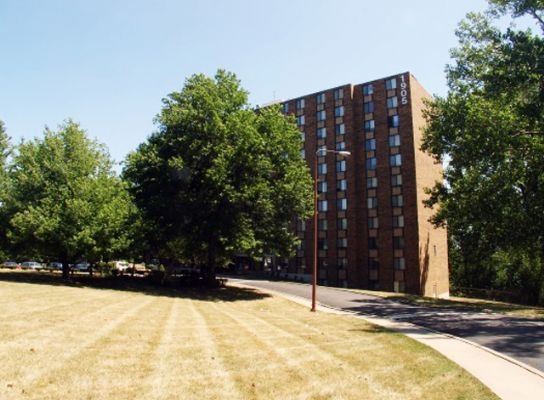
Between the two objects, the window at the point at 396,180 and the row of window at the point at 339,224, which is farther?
the row of window at the point at 339,224

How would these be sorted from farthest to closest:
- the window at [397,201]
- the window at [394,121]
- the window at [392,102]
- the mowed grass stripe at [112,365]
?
the window at [392,102] < the window at [394,121] < the window at [397,201] < the mowed grass stripe at [112,365]

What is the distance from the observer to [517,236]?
33.3 metres

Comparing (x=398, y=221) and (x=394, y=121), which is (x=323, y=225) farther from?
(x=394, y=121)

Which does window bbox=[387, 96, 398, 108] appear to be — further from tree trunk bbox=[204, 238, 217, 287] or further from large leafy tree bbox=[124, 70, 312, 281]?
tree trunk bbox=[204, 238, 217, 287]

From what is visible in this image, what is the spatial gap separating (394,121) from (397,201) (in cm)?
1015

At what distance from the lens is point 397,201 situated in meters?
54.8

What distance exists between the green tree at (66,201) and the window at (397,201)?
103 ft

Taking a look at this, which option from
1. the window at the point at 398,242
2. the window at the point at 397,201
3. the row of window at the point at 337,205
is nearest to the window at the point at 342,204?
the row of window at the point at 337,205

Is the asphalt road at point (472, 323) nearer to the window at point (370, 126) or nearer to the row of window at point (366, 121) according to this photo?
the row of window at point (366, 121)

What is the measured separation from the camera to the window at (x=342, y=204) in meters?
59.7

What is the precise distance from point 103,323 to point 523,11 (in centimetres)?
2664

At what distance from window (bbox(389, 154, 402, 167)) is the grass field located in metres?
41.3

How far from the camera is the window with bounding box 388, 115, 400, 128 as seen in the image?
184 feet

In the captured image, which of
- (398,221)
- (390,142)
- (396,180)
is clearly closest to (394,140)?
(390,142)
